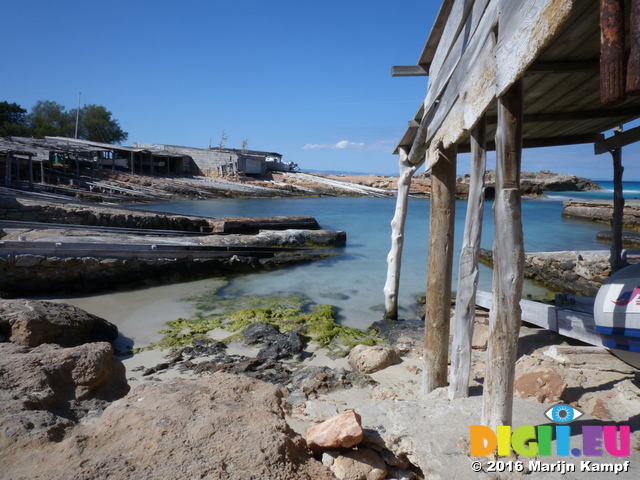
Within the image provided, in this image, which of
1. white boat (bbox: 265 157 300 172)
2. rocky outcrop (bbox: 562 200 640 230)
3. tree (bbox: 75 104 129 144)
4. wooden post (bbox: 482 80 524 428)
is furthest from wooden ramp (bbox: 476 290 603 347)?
tree (bbox: 75 104 129 144)

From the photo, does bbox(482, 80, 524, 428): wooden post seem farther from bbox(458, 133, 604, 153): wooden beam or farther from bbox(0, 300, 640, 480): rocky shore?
bbox(458, 133, 604, 153): wooden beam

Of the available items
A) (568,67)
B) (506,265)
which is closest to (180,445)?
(506,265)

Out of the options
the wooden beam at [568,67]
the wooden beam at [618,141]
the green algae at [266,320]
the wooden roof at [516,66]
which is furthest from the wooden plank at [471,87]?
the green algae at [266,320]

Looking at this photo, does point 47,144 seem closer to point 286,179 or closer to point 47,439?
point 286,179

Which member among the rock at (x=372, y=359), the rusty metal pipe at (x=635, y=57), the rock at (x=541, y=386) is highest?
the rusty metal pipe at (x=635, y=57)

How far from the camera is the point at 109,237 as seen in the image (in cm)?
1166

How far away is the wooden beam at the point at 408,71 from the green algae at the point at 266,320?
3.74 meters

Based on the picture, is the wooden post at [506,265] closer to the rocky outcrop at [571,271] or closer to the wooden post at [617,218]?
the wooden post at [617,218]

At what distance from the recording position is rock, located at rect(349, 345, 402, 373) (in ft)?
17.8

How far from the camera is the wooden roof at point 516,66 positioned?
2.24 meters

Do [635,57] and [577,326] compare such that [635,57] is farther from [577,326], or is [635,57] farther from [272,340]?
[272,340]

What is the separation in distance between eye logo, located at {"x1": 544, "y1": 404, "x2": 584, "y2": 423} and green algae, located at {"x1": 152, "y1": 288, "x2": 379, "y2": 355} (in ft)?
11.4

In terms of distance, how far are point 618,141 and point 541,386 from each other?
12.0 ft

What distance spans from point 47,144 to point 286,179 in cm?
2368
